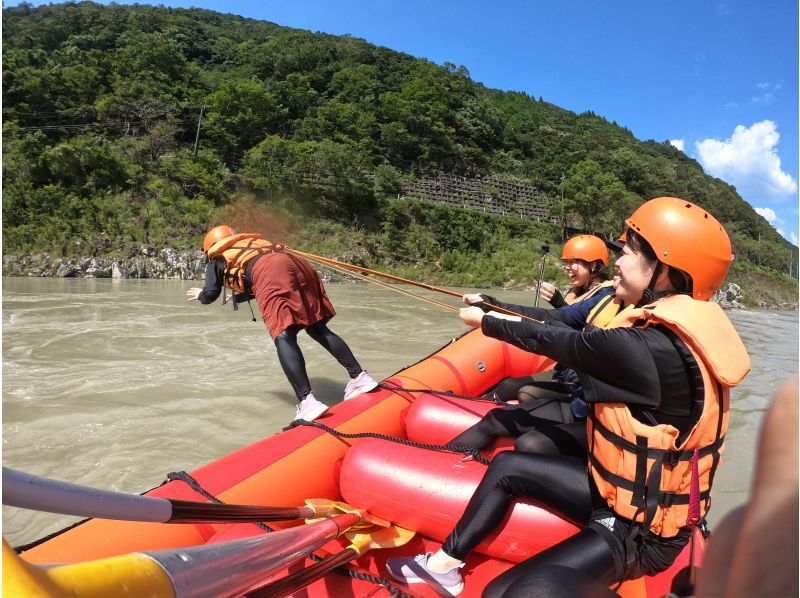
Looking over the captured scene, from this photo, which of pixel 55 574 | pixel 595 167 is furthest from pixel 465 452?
pixel 595 167

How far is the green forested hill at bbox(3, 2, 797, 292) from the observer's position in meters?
23.5

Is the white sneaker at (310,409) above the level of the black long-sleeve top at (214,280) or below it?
below

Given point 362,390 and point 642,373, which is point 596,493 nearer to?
point 642,373

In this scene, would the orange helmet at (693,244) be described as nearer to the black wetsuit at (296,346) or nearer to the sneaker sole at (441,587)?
the sneaker sole at (441,587)

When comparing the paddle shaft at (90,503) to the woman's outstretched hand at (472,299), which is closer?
the paddle shaft at (90,503)

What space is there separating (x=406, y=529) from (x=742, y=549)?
186cm

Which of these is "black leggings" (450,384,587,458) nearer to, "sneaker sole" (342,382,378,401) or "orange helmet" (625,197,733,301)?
"sneaker sole" (342,382,378,401)

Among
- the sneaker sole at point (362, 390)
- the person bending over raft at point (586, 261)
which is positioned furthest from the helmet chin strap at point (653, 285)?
the sneaker sole at point (362, 390)

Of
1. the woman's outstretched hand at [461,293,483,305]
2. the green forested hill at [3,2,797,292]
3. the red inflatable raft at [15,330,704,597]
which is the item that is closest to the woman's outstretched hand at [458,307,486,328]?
the woman's outstretched hand at [461,293,483,305]

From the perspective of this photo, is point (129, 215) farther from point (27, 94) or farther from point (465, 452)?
point (465, 452)

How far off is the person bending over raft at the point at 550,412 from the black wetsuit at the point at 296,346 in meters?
1.13

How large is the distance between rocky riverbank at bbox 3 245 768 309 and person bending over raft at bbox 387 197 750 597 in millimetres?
17608

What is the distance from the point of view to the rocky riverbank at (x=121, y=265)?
1758 cm

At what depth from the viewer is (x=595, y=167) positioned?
149 feet
